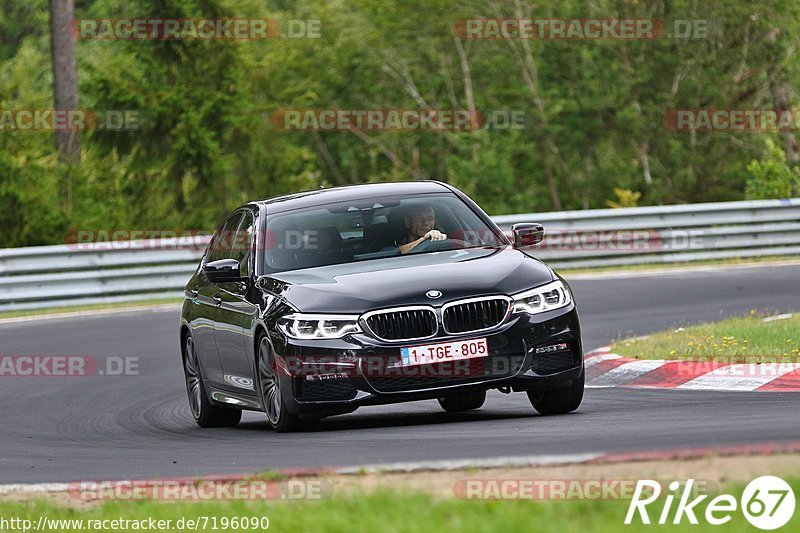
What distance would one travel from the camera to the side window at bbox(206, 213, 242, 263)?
12.2 m

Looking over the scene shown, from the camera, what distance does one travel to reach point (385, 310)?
9.62m

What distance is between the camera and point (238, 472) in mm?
7969

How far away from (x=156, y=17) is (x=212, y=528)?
27652mm

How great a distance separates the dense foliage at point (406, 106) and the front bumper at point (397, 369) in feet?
61.1

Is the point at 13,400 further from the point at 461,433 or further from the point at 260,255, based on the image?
the point at 461,433

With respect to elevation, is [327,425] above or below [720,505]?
below

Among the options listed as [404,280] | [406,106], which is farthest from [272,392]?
[406,106]

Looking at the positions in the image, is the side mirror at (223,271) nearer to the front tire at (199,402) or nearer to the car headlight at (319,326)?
the car headlight at (319,326)

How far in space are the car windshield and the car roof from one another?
87 millimetres

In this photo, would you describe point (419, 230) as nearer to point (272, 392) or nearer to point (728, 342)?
point (272, 392)

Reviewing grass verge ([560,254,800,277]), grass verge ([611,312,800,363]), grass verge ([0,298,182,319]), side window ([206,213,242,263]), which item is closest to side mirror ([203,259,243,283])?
side window ([206,213,242,263])

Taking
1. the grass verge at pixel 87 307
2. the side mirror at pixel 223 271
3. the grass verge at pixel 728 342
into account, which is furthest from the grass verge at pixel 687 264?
the side mirror at pixel 223 271

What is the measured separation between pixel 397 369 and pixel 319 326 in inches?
21.3

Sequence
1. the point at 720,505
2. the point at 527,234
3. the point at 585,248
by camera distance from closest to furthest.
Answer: the point at 720,505
the point at 527,234
the point at 585,248
